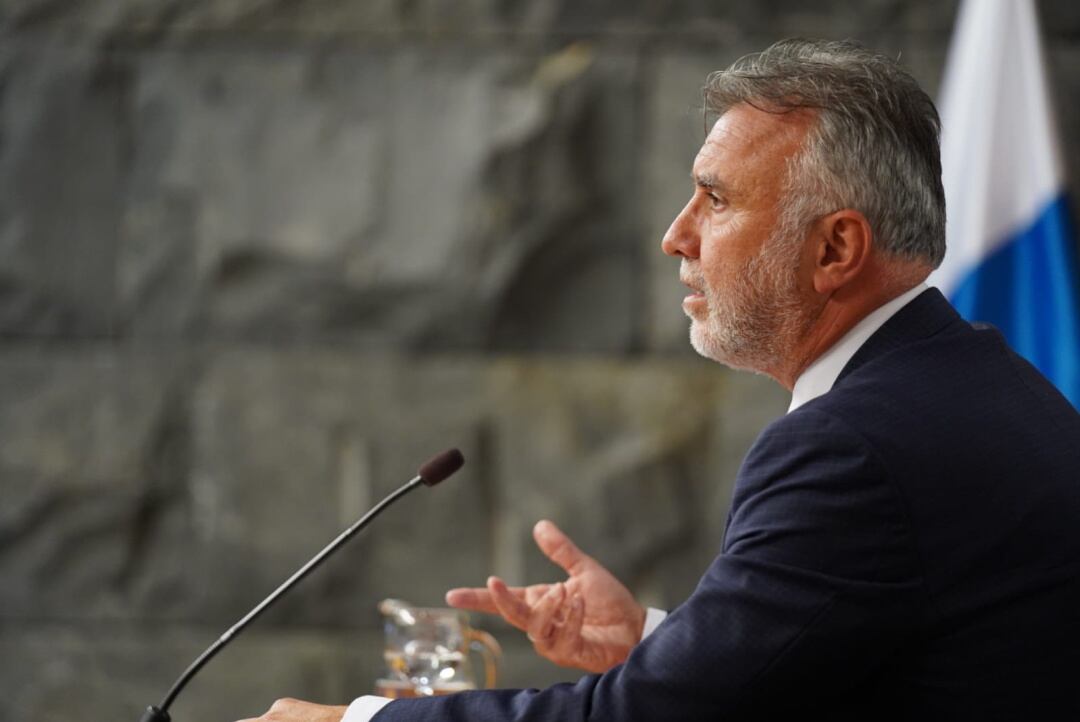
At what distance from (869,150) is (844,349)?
26 cm

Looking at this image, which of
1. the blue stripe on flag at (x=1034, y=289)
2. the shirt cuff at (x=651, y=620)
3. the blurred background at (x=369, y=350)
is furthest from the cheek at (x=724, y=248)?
the blurred background at (x=369, y=350)

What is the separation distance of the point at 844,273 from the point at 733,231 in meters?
0.17

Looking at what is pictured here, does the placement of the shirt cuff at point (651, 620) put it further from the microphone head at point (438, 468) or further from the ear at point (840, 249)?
the ear at point (840, 249)

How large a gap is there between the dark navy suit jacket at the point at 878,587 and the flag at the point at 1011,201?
1561 millimetres

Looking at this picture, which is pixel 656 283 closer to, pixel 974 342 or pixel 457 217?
pixel 457 217

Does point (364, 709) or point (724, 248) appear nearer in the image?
point (364, 709)

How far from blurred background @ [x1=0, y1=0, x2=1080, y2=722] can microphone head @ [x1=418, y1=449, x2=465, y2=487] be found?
1521mm

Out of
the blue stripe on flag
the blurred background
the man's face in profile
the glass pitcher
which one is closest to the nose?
the man's face in profile

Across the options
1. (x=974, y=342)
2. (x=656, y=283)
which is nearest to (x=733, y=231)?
(x=974, y=342)

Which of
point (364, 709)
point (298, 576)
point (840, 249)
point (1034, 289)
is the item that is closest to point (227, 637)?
point (298, 576)

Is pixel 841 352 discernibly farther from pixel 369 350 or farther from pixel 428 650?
pixel 369 350

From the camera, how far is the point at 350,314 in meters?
3.58

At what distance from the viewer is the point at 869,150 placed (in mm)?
1824

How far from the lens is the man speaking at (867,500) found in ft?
4.95
